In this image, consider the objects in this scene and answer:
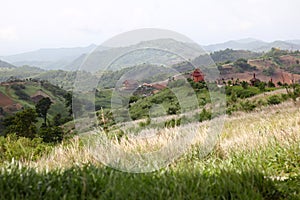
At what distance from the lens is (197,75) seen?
6527 millimetres

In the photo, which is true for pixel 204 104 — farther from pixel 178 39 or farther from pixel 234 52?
pixel 234 52

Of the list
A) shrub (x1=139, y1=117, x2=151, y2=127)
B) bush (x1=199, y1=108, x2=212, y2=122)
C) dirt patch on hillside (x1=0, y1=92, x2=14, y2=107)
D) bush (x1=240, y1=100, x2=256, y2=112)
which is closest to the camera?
bush (x1=199, y1=108, x2=212, y2=122)

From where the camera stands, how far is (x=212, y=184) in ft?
9.51

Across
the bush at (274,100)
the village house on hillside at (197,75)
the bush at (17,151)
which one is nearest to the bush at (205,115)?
the village house on hillside at (197,75)

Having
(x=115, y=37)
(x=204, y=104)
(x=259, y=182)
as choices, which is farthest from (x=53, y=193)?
(x=204, y=104)

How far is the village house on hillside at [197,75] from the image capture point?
6.36 metres

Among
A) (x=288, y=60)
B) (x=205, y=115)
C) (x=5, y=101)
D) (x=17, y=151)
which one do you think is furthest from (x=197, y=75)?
(x=288, y=60)

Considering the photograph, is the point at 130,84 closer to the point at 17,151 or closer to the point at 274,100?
the point at 17,151

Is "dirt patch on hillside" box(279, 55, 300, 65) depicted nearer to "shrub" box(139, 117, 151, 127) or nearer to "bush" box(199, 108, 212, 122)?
"bush" box(199, 108, 212, 122)

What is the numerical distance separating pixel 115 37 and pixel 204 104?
110 inches

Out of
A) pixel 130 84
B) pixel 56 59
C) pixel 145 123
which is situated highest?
pixel 130 84

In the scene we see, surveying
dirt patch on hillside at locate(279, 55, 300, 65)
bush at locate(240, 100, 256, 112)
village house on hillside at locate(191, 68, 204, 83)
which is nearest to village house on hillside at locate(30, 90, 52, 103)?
dirt patch on hillside at locate(279, 55, 300, 65)

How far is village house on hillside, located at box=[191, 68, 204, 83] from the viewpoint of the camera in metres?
6.36

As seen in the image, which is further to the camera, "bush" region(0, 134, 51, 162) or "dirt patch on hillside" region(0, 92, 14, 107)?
"dirt patch on hillside" region(0, 92, 14, 107)
